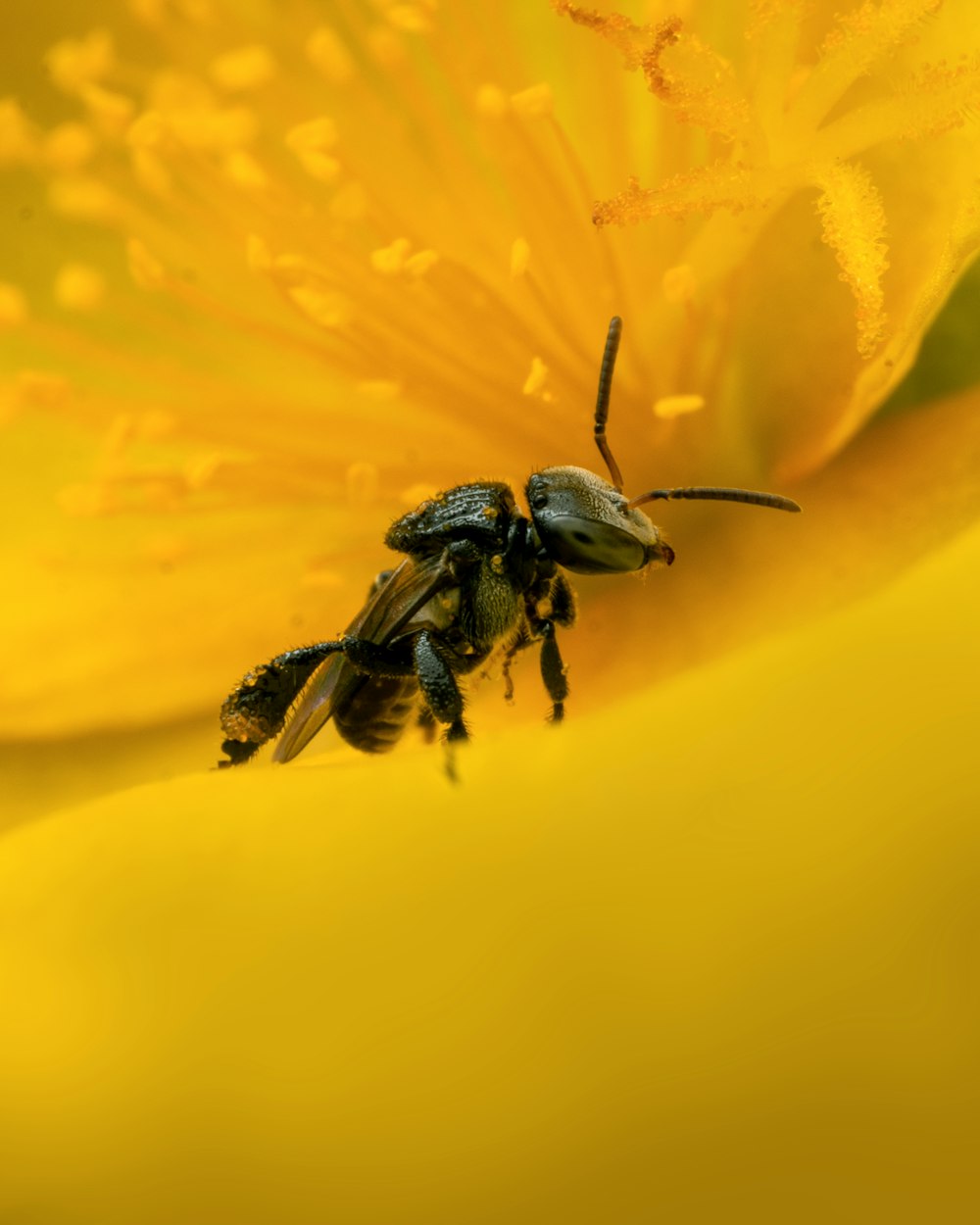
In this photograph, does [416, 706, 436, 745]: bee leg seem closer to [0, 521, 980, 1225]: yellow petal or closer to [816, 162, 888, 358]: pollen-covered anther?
[0, 521, 980, 1225]: yellow petal

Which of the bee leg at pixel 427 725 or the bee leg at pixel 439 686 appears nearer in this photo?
the bee leg at pixel 439 686

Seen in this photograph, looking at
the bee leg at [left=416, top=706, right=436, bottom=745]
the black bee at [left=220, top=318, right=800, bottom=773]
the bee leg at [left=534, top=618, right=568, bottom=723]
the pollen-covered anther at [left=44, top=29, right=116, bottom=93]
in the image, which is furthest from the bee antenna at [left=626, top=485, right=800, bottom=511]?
the pollen-covered anther at [left=44, top=29, right=116, bottom=93]

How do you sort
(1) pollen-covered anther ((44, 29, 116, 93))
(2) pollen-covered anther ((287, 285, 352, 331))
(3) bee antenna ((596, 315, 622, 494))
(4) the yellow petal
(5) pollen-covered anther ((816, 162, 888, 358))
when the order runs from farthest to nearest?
(1) pollen-covered anther ((44, 29, 116, 93)), (2) pollen-covered anther ((287, 285, 352, 331)), (3) bee antenna ((596, 315, 622, 494)), (5) pollen-covered anther ((816, 162, 888, 358)), (4) the yellow petal

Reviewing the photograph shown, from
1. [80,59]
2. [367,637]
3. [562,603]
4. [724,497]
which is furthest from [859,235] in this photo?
[80,59]

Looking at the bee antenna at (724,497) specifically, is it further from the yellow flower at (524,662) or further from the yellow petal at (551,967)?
the yellow petal at (551,967)

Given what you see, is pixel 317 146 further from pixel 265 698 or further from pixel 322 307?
pixel 265 698

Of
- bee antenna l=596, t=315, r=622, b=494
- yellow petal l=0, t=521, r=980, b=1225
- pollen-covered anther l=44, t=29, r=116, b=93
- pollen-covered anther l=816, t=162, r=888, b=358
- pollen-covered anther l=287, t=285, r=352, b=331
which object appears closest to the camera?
yellow petal l=0, t=521, r=980, b=1225

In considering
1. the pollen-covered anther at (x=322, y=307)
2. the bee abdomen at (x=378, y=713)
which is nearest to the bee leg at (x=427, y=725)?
the bee abdomen at (x=378, y=713)
